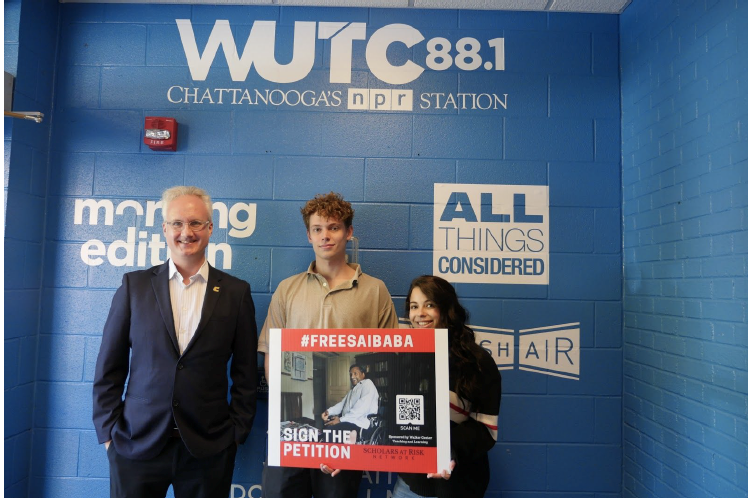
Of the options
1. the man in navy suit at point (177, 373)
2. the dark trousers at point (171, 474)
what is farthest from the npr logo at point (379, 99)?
the dark trousers at point (171, 474)

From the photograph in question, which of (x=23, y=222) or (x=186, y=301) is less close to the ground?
(x=23, y=222)

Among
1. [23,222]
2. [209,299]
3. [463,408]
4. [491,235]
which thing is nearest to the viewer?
[463,408]

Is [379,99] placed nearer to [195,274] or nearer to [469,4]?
[469,4]

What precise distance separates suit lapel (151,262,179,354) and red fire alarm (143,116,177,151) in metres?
0.87

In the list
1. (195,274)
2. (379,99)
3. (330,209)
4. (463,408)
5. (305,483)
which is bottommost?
(305,483)

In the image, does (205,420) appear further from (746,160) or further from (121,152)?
(746,160)

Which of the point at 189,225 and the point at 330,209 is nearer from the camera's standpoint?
the point at 189,225

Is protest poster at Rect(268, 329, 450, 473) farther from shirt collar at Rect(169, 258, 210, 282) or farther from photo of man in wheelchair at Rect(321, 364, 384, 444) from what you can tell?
shirt collar at Rect(169, 258, 210, 282)

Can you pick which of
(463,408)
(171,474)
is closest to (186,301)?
(171,474)

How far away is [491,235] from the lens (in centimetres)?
247

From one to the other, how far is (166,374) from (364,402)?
2.53ft

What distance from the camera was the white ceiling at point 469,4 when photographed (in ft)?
8.25

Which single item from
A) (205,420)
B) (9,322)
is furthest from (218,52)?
(205,420)

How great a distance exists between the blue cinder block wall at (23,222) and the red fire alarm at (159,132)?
60cm
